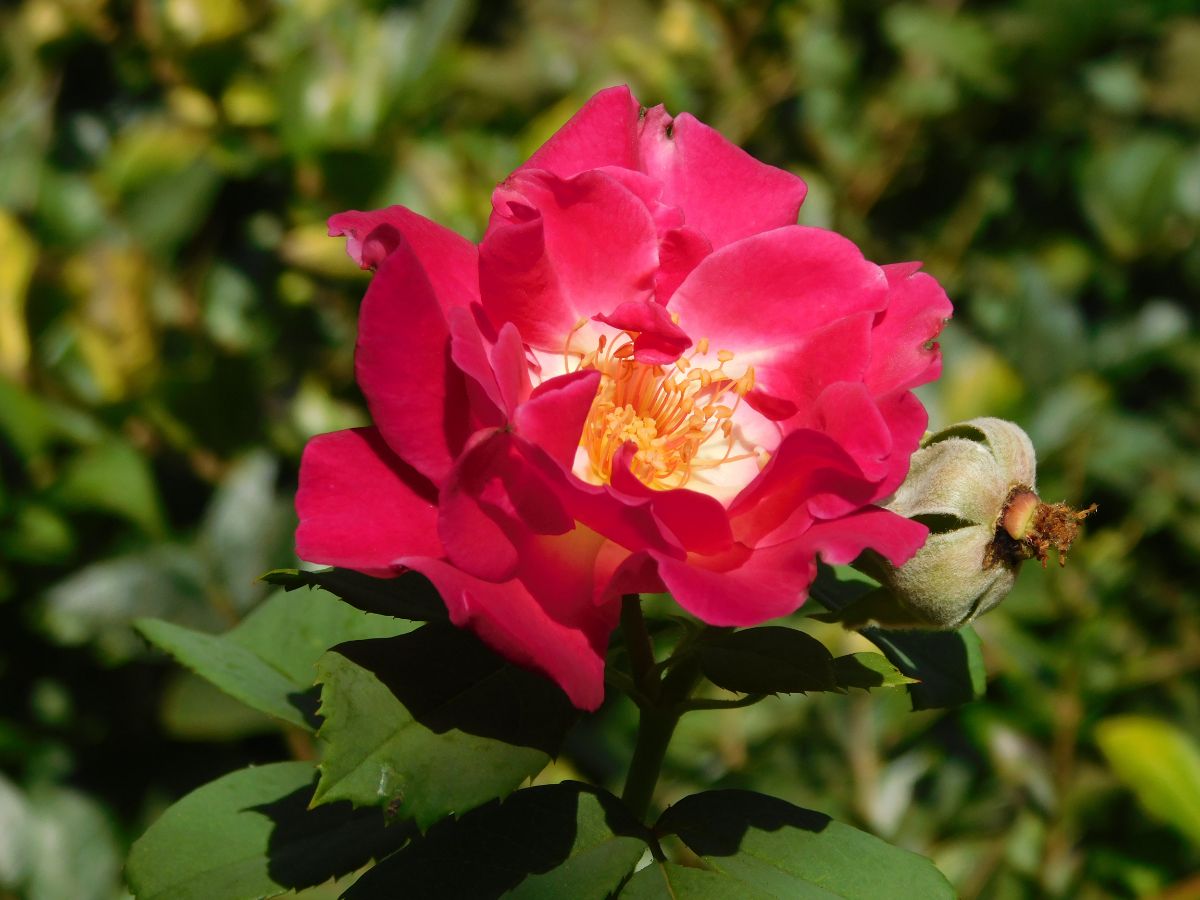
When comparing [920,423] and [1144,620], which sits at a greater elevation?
[920,423]

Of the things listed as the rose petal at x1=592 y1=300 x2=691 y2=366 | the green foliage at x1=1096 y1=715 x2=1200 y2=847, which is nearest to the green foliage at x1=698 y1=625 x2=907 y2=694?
the rose petal at x1=592 y1=300 x2=691 y2=366

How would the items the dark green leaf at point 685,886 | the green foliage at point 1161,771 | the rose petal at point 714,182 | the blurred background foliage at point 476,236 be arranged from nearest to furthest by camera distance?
1. the dark green leaf at point 685,886
2. the rose petal at point 714,182
3. the green foliage at point 1161,771
4. the blurred background foliage at point 476,236

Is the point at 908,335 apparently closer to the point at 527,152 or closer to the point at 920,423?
the point at 920,423

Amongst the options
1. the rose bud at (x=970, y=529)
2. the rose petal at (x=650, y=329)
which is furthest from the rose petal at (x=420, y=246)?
the rose bud at (x=970, y=529)

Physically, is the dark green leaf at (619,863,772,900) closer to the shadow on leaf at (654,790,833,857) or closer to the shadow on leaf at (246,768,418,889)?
the shadow on leaf at (654,790,833,857)

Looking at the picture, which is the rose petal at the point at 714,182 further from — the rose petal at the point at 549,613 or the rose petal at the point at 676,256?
the rose petal at the point at 549,613

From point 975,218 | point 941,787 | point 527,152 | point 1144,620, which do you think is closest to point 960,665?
point 941,787

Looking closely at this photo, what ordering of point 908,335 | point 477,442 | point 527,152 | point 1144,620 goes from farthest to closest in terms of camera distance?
point 1144,620 < point 527,152 < point 908,335 < point 477,442
